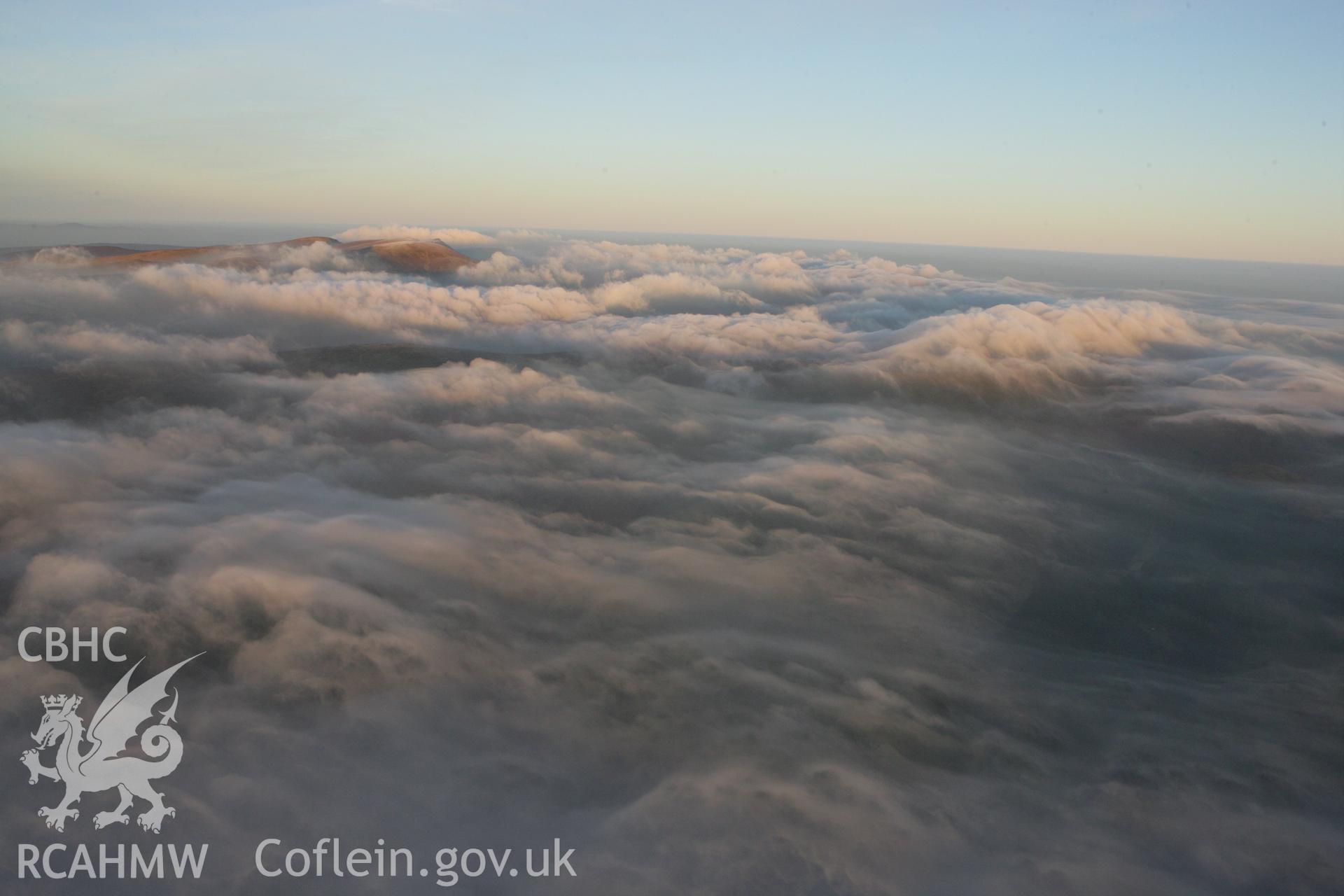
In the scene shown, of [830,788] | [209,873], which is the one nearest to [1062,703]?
[830,788]

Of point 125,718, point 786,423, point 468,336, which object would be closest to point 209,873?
point 125,718

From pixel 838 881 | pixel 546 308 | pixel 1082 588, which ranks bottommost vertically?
pixel 1082 588

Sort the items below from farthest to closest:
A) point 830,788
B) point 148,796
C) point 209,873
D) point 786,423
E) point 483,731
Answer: point 786,423 < point 483,731 < point 830,788 < point 209,873 < point 148,796

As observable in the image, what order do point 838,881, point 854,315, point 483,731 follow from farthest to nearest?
1. point 854,315
2. point 483,731
3. point 838,881

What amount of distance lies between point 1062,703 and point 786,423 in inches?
2277

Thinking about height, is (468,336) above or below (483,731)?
above

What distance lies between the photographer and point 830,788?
897 inches

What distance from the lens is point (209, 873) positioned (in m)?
15.5

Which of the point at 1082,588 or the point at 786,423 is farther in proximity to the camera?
the point at 786,423

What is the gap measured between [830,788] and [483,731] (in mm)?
12458

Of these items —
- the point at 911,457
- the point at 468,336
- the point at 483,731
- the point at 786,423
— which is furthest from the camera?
the point at 468,336

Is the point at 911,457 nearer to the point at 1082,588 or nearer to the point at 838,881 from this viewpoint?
the point at 1082,588

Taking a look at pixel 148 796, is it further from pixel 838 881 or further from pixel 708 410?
pixel 708 410

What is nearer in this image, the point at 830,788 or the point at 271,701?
the point at 830,788
